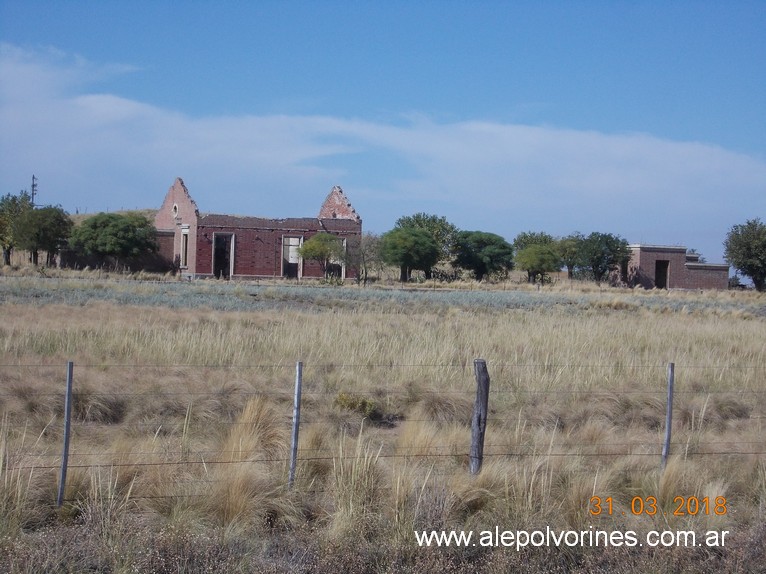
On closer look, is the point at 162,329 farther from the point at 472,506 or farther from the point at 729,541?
the point at 729,541

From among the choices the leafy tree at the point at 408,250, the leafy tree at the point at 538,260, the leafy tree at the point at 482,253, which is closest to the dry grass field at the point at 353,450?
the leafy tree at the point at 408,250

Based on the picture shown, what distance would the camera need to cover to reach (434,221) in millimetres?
85875

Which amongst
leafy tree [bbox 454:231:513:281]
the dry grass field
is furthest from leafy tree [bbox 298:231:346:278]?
the dry grass field

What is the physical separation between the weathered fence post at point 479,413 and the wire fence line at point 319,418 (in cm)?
90

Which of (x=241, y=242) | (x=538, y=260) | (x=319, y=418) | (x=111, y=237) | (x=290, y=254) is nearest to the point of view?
(x=319, y=418)

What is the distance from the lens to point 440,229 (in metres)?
83.2

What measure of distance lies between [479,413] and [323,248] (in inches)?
2171

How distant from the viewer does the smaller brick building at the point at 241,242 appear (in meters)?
63.3

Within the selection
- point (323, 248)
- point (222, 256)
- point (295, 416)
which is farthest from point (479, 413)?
point (222, 256)

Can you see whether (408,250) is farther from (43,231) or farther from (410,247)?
(43,231)

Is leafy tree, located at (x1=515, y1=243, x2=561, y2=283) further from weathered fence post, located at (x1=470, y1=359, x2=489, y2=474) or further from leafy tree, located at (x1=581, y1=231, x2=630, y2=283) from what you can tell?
weathered fence post, located at (x1=470, y1=359, x2=489, y2=474)

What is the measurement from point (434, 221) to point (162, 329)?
2726 inches

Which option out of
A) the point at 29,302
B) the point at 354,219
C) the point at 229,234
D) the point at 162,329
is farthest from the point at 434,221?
the point at 162,329

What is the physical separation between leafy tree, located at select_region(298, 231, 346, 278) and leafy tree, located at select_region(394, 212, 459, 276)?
50.5 ft
